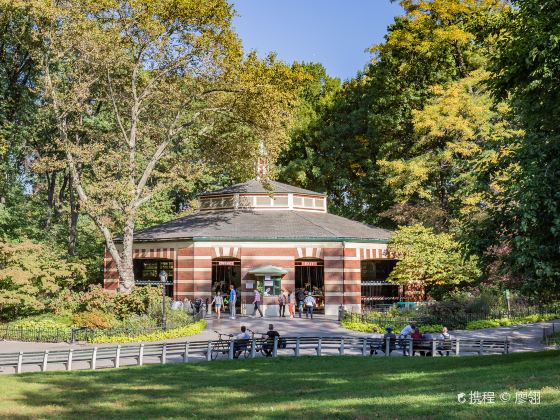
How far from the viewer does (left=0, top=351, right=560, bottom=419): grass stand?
11305 millimetres

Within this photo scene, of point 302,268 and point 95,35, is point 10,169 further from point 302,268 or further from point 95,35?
point 302,268

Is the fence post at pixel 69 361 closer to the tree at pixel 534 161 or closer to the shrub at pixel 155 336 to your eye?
the shrub at pixel 155 336

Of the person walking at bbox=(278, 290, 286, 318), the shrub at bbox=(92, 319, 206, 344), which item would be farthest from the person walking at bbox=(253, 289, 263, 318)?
the shrub at bbox=(92, 319, 206, 344)

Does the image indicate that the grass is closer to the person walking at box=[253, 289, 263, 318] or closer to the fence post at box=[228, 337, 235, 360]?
the fence post at box=[228, 337, 235, 360]

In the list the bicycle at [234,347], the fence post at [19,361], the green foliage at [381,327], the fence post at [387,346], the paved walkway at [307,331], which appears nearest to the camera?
the fence post at [19,361]

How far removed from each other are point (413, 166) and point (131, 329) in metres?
23.7

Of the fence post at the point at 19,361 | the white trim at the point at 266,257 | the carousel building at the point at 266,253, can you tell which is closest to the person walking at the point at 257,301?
the carousel building at the point at 266,253

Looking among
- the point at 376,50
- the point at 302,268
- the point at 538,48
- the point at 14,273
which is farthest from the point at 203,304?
the point at 376,50

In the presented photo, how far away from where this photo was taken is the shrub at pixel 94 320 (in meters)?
29.8

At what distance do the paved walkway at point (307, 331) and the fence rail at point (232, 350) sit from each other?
289 centimetres

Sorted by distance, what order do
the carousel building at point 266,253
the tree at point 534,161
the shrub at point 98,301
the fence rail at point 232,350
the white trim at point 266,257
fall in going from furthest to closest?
the white trim at point 266,257
the carousel building at point 266,253
the shrub at point 98,301
the fence rail at point 232,350
the tree at point 534,161

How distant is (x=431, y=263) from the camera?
3859cm

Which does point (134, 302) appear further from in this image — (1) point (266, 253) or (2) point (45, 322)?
(1) point (266, 253)

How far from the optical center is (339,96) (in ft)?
199
